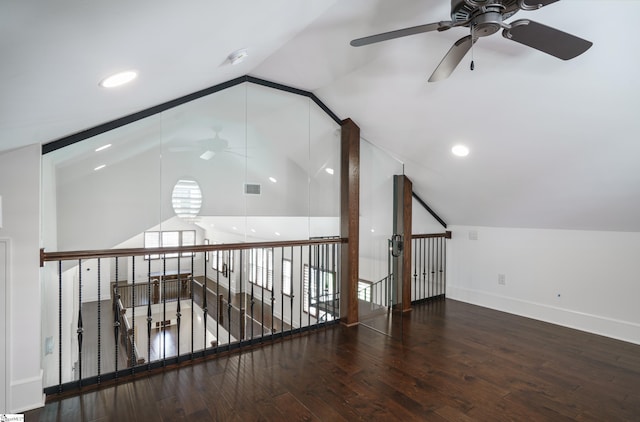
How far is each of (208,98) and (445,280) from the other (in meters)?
4.22

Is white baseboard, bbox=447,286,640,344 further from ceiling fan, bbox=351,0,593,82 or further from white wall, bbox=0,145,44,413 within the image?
white wall, bbox=0,145,44,413

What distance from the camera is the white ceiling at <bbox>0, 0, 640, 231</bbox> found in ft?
4.11

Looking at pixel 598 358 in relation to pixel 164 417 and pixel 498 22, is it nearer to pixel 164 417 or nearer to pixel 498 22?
pixel 498 22

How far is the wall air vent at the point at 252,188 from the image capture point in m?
3.35

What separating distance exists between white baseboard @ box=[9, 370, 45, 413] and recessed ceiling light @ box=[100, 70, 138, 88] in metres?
1.94

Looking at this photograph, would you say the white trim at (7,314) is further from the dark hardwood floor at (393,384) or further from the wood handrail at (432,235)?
the wood handrail at (432,235)

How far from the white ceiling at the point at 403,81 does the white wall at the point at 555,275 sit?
0.26 metres

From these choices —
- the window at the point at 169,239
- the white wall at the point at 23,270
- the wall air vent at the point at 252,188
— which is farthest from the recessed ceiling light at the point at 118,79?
the wall air vent at the point at 252,188

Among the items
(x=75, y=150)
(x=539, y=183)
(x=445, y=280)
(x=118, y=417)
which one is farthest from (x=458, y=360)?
(x=75, y=150)

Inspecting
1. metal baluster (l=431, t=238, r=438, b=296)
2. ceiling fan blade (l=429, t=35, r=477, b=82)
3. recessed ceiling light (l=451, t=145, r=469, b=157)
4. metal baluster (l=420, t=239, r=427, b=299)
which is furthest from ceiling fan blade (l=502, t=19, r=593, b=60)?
metal baluster (l=431, t=238, r=438, b=296)

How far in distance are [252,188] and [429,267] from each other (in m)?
3.09

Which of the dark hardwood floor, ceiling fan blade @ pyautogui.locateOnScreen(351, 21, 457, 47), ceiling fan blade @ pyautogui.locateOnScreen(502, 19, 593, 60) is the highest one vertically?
ceiling fan blade @ pyautogui.locateOnScreen(351, 21, 457, 47)

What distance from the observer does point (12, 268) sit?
213 centimetres

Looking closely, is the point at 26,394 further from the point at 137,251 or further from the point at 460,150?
the point at 460,150
